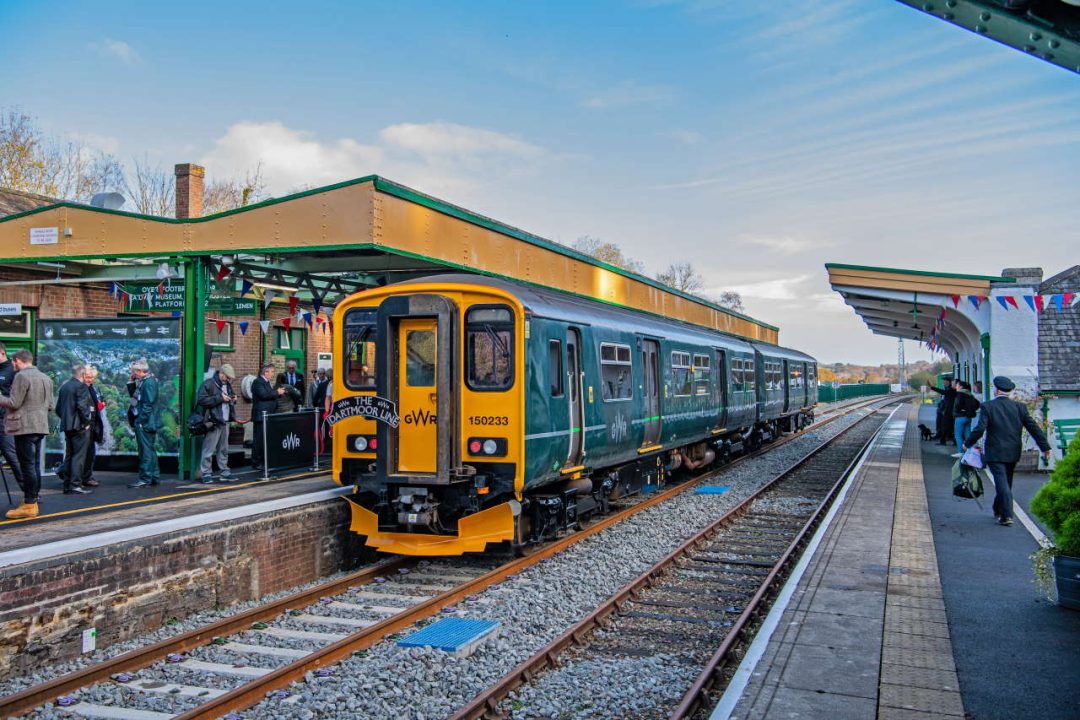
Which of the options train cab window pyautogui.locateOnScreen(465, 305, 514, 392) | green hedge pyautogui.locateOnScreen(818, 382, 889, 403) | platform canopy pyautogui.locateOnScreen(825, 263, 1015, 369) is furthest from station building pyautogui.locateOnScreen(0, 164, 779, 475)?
green hedge pyautogui.locateOnScreen(818, 382, 889, 403)

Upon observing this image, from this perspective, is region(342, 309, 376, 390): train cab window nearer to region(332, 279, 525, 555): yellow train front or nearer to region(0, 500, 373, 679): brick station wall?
region(332, 279, 525, 555): yellow train front

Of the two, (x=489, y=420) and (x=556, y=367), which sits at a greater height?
(x=556, y=367)

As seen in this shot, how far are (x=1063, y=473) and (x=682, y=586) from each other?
338cm

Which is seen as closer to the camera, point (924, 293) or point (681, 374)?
point (681, 374)

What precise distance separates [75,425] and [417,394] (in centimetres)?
399

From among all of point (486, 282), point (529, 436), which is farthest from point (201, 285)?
point (529, 436)

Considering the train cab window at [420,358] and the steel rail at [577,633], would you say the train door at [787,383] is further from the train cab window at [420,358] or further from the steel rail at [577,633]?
the train cab window at [420,358]

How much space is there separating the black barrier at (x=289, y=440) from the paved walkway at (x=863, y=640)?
7.03 m

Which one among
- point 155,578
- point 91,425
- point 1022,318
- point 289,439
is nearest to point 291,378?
point 289,439

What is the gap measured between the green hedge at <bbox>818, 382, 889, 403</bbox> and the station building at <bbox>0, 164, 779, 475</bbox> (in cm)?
5147

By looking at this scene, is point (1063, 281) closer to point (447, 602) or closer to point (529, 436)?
point (529, 436)

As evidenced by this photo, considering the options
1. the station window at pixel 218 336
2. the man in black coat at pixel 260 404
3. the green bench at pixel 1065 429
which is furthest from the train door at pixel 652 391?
the station window at pixel 218 336

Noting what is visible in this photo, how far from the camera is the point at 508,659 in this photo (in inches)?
234

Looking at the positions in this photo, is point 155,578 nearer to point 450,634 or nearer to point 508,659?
point 450,634
